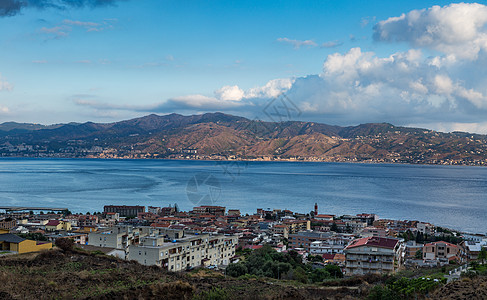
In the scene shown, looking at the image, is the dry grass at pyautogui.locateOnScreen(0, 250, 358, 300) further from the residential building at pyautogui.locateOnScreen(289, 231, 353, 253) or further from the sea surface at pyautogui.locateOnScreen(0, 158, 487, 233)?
the sea surface at pyautogui.locateOnScreen(0, 158, 487, 233)

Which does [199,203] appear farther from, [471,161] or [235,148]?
[471,161]

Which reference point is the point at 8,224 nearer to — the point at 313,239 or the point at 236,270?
the point at 236,270

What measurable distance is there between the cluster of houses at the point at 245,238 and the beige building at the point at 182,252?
0.04 m

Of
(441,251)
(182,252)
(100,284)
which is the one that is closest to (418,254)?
(441,251)

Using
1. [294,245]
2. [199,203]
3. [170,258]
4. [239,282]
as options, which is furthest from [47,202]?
[239,282]

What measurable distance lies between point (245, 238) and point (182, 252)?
424 inches

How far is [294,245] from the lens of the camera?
26859 millimetres

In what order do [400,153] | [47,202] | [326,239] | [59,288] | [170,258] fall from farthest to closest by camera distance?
1. [400,153]
2. [47,202]
3. [326,239]
4. [170,258]
5. [59,288]

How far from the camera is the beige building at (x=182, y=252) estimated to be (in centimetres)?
1548

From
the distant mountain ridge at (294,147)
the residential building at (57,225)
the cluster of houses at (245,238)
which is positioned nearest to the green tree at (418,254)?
the cluster of houses at (245,238)

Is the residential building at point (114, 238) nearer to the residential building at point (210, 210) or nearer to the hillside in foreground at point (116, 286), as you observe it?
the hillside in foreground at point (116, 286)

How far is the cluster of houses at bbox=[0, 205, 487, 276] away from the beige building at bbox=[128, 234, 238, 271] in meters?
0.04

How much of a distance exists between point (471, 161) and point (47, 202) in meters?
143

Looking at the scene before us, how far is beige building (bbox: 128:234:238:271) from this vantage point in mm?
15484
